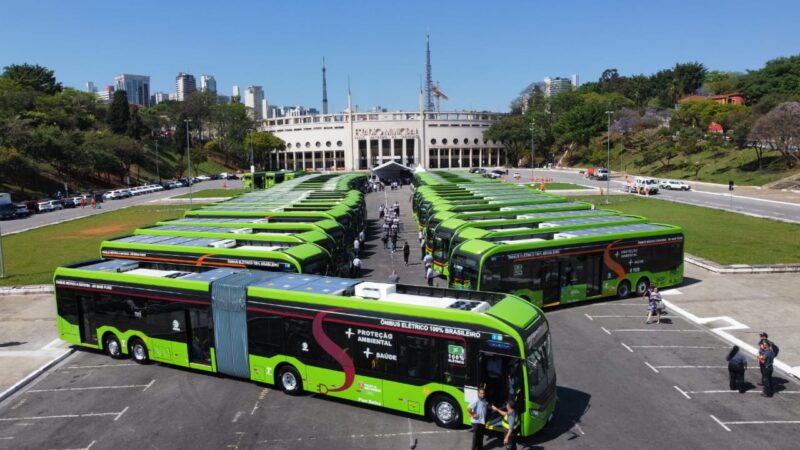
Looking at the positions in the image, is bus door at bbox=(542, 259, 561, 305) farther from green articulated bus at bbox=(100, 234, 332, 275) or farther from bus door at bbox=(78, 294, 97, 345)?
bus door at bbox=(78, 294, 97, 345)

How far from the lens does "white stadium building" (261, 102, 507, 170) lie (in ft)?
487

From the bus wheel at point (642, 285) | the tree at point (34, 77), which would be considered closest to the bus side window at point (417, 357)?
the bus wheel at point (642, 285)

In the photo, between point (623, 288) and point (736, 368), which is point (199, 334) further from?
point (623, 288)

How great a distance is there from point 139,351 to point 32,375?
2899mm

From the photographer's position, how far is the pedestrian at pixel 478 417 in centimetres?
1094

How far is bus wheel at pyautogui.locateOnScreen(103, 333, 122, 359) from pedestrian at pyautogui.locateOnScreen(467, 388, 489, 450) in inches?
455

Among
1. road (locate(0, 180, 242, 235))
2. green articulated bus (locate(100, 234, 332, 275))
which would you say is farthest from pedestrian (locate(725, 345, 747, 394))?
road (locate(0, 180, 242, 235))

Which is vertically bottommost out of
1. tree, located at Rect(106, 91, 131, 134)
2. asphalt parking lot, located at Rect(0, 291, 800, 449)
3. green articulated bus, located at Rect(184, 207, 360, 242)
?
asphalt parking lot, located at Rect(0, 291, 800, 449)

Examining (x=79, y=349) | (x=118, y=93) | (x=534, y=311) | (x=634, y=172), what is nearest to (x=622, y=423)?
(x=534, y=311)

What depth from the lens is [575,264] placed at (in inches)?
859

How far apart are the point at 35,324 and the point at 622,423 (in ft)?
67.1

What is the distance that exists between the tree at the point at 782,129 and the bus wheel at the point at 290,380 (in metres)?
69.1

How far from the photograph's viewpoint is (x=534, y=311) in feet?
41.6

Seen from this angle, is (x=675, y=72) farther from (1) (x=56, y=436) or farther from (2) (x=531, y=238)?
(1) (x=56, y=436)
